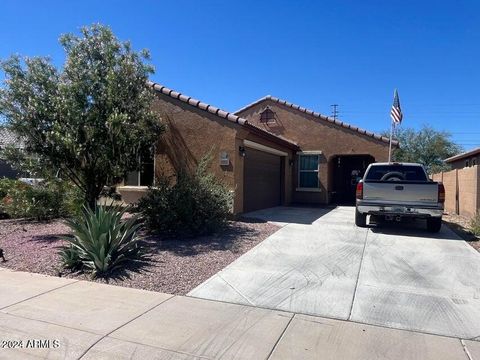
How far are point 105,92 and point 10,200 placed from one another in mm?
5979

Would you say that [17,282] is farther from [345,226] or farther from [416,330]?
[345,226]

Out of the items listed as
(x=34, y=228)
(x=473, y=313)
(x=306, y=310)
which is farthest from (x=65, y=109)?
(x=473, y=313)

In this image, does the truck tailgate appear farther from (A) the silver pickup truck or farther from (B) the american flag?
(B) the american flag

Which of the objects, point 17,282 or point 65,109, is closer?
point 17,282

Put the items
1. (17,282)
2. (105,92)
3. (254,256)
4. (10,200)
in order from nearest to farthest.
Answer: (17,282), (254,256), (105,92), (10,200)

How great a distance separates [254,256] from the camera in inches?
305

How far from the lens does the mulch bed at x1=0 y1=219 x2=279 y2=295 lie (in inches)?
245

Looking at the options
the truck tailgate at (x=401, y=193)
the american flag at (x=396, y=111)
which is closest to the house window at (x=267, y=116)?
the american flag at (x=396, y=111)

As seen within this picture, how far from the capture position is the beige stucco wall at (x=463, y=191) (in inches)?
495

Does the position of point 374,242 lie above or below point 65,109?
below

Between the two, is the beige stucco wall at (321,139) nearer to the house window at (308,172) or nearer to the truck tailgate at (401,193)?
the house window at (308,172)

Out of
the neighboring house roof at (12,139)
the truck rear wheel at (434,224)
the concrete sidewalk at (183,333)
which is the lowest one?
the concrete sidewalk at (183,333)

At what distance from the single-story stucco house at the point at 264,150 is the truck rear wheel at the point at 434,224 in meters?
3.53

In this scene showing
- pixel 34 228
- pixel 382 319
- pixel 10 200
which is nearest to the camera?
pixel 382 319
